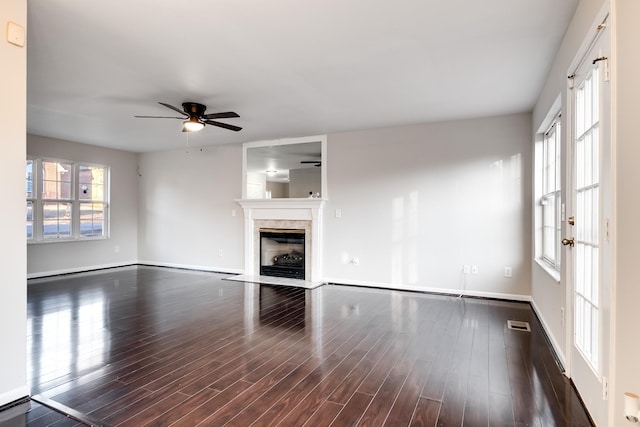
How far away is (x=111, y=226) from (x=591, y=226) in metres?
7.89

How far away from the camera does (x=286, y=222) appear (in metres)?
6.17

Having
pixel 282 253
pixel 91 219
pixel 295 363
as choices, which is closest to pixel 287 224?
pixel 282 253

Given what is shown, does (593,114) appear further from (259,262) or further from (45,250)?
(45,250)

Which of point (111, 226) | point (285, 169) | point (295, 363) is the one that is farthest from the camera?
point (111, 226)

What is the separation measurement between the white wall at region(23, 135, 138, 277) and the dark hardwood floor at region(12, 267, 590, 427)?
76.5 inches

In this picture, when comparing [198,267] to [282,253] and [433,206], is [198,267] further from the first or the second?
[433,206]

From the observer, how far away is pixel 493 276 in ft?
15.4

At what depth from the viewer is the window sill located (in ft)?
9.54

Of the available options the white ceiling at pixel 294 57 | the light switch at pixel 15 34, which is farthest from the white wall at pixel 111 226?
the light switch at pixel 15 34

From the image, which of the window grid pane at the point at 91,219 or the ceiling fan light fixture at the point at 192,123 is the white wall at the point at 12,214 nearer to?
the ceiling fan light fixture at the point at 192,123

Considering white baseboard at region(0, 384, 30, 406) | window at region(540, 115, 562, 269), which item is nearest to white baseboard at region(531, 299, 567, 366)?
window at region(540, 115, 562, 269)

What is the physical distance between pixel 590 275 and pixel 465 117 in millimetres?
3204

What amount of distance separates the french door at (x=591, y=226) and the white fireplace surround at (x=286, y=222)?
3846 millimetres

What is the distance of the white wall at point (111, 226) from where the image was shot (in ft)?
19.9
